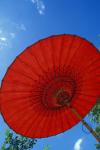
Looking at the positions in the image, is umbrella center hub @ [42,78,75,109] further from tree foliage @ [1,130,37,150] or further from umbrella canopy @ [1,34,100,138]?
tree foliage @ [1,130,37,150]

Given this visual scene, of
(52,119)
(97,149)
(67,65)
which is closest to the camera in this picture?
(67,65)

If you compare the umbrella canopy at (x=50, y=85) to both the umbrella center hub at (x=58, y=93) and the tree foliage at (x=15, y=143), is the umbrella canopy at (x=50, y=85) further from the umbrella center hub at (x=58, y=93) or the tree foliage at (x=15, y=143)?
the tree foliage at (x=15, y=143)

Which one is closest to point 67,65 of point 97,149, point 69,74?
point 69,74

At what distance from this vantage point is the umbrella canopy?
16.5 ft

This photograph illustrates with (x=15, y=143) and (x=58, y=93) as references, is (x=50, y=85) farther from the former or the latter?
(x=15, y=143)

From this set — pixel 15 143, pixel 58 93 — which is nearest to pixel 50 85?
pixel 58 93

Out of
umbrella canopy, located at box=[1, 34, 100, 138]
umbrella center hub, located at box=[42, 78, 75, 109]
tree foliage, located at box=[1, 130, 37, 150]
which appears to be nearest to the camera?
umbrella canopy, located at box=[1, 34, 100, 138]

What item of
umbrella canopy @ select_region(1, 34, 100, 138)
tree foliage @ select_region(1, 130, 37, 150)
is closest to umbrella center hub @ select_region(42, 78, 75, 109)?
umbrella canopy @ select_region(1, 34, 100, 138)

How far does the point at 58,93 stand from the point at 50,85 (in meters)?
0.29

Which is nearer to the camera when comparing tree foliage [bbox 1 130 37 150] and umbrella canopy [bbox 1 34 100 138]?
umbrella canopy [bbox 1 34 100 138]

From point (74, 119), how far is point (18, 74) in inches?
70.0

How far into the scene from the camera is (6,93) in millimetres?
5121

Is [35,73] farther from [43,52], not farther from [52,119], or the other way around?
[52,119]

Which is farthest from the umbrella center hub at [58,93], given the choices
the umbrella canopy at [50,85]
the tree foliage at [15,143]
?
the tree foliage at [15,143]
